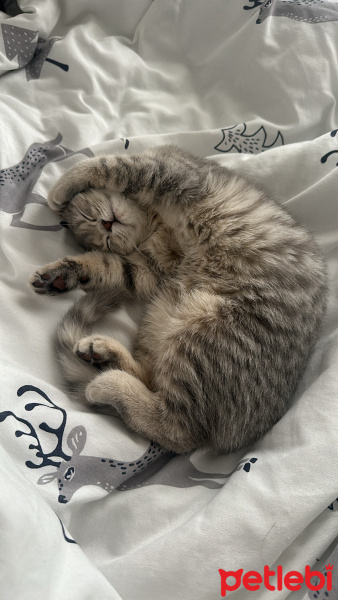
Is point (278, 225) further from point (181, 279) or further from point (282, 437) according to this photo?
point (282, 437)

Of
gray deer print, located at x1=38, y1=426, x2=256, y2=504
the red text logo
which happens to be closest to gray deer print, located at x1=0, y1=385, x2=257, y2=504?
gray deer print, located at x1=38, y1=426, x2=256, y2=504

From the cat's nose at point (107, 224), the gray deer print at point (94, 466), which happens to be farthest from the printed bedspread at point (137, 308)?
the cat's nose at point (107, 224)

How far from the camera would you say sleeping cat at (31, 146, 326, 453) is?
1.09 m

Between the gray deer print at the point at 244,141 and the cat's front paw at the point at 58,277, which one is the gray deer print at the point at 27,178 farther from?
the gray deer print at the point at 244,141

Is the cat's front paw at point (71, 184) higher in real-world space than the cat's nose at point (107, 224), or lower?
higher

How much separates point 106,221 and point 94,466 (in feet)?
2.30

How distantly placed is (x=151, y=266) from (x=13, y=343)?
1.59 ft

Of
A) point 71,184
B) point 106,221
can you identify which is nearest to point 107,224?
point 106,221

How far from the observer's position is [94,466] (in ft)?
3.36

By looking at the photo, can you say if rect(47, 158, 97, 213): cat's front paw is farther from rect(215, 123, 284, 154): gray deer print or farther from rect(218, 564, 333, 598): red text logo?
rect(218, 564, 333, 598): red text logo

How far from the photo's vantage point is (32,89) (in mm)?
1590

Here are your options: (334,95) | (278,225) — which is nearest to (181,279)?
(278,225)

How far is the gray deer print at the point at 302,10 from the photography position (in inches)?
63.9

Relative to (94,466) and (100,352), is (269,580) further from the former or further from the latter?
(100,352)
